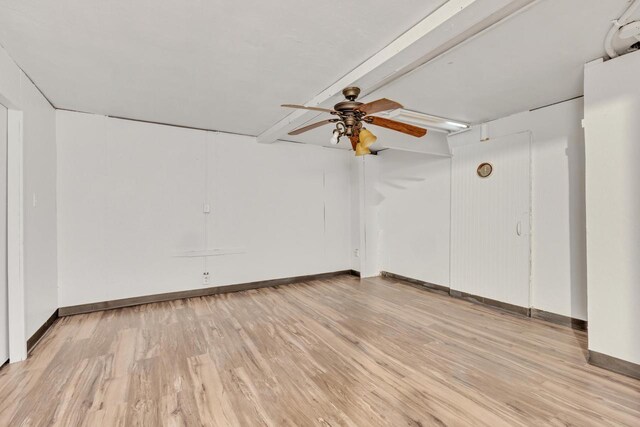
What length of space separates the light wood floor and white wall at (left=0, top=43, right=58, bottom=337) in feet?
1.34

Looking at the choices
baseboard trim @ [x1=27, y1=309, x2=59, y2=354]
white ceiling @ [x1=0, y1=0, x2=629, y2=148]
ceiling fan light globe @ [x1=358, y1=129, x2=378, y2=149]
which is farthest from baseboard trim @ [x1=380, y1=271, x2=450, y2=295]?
baseboard trim @ [x1=27, y1=309, x2=59, y2=354]

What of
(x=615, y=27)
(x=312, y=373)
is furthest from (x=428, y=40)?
(x=312, y=373)

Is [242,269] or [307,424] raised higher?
[242,269]

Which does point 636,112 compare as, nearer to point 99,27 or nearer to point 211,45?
point 211,45

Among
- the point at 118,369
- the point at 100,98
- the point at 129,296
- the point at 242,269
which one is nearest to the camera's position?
the point at 118,369

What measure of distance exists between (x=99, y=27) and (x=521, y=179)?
421 cm

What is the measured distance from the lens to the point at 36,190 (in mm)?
2854

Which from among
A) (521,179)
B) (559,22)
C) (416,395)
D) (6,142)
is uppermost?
(559,22)

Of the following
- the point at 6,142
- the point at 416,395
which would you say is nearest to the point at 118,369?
the point at 6,142

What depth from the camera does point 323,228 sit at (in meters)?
5.39

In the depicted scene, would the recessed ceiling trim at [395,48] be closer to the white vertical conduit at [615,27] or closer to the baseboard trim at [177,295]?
the white vertical conduit at [615,27]

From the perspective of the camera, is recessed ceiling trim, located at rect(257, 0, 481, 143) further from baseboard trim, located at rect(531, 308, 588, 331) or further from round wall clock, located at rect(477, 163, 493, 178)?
baseboard trim, located at rect(531, 308, 588, 331)

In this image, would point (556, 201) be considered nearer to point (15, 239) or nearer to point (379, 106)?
point (379, 106)

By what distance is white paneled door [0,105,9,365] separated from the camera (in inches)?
93.4
